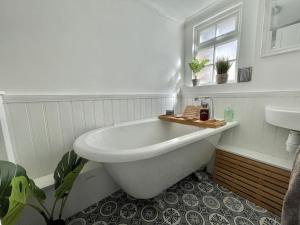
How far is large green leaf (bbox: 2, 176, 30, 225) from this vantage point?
51cm

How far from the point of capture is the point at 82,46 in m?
1.20

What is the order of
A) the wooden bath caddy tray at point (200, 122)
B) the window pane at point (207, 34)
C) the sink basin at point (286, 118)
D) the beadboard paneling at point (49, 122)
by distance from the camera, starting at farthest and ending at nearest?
1. the window pane at point (207, 34)
2. the wooden bath caddy tray at point (200, 122)
3. the beadboard paneling at point (49, 122)
4. the sink basin at point (286, 118)

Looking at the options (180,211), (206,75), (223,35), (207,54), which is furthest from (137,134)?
(223,35)

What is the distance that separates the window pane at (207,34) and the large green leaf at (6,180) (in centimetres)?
216

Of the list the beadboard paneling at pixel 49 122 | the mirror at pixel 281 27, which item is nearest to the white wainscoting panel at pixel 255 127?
the mirror at pixel 281 27

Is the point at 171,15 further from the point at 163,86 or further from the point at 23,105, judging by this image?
the point at 23,105

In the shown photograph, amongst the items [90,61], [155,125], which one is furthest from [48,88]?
[155,125]

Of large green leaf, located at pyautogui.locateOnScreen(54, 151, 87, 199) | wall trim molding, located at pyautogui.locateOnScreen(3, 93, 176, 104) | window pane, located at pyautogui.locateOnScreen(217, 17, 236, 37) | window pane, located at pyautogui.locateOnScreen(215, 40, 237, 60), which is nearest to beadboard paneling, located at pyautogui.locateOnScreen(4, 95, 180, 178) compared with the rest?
wall trim molding, located at pyautogui.locateOnScreen(3, 93, 176, 104)

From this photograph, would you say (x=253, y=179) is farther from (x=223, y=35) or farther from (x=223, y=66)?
(x=223, y=35)

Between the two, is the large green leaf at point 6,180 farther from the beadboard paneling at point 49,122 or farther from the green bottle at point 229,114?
the green bottle at point 229,114

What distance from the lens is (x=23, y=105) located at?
0.99 metres

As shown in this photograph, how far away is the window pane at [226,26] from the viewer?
153 cm

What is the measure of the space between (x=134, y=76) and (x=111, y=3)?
Answer: 0.70 m

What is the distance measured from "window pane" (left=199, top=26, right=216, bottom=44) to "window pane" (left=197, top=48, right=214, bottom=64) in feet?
0.43
